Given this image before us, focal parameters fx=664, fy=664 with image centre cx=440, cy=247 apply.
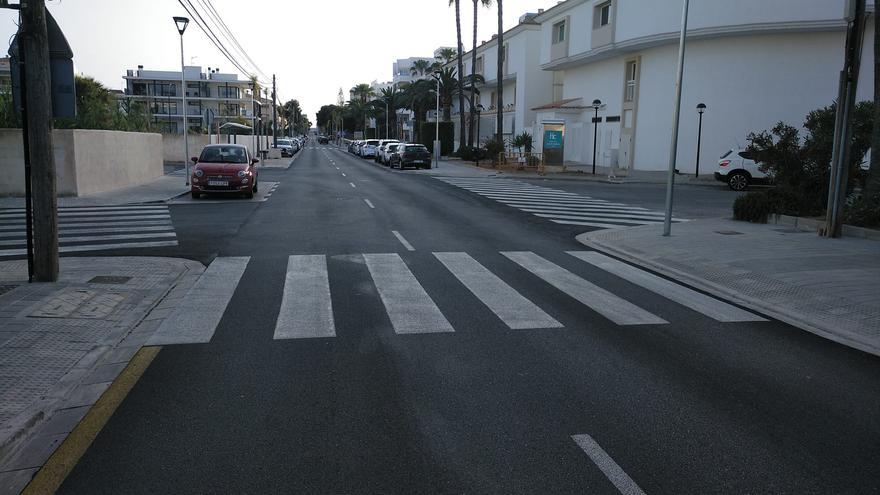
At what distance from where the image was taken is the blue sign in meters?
39.1

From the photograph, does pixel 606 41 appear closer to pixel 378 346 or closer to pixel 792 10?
pixel 792 10

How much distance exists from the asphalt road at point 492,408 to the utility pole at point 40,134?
2.51 meters

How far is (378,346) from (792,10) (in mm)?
31593

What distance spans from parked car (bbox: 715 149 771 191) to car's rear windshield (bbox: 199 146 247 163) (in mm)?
19475

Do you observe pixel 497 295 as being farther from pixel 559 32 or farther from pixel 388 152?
pixel 559 32

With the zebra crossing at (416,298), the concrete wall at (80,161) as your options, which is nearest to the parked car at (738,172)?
the zebra crossing at (416,298)

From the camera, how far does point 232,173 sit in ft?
65.6

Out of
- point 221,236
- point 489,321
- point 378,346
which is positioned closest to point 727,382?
point 489,321

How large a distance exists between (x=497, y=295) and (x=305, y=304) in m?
2.33

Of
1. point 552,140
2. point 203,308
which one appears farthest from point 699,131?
point 203,308

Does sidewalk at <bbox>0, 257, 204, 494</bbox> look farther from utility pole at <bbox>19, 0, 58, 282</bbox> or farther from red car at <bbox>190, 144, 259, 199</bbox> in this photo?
red car at <bbox>190, 144, 259, 199</bbox>

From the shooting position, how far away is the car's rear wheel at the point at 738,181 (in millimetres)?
27811

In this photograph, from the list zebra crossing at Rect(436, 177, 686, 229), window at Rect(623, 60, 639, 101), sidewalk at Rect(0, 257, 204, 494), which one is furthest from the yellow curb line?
window at Rect(623, 60, 639, 101)

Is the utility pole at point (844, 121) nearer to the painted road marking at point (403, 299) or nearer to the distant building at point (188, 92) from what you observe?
the painted road marking at point (403, 299)
